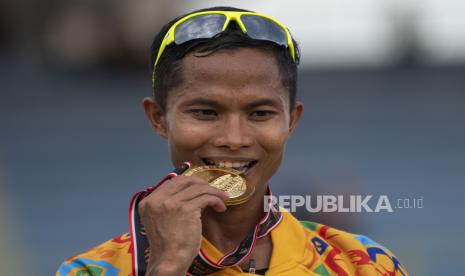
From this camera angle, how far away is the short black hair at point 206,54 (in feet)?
8.83

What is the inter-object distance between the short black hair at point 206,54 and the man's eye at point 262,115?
0.12 metres

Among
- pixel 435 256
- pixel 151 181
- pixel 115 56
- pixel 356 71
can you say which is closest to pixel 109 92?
pixel 115 56

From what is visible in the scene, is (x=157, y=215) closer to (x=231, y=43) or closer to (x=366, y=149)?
(x=231, y=43)

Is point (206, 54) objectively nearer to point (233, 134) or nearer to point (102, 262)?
Result: point (233, 134)

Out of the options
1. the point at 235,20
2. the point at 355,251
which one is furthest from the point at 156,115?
the point at 355,251

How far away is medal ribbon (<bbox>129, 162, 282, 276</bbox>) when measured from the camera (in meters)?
2.55

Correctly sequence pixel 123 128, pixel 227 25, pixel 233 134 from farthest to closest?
pixel 123 128 → pixel 227 25 → pixel 233 134

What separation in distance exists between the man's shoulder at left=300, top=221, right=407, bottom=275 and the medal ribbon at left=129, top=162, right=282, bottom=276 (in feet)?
0.66

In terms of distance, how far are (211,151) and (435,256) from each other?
22.1 ft

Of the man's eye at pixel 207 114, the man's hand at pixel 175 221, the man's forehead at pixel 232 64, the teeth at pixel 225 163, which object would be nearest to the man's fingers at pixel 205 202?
the man's hand at pixel 175 221

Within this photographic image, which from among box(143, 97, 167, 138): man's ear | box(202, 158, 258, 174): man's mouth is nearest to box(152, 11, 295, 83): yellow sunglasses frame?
box(143, 97, 167, 138): man's ear

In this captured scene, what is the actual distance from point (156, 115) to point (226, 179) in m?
0.43

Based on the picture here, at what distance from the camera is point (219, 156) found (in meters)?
2.64

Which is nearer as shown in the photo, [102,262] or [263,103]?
[263,103]
